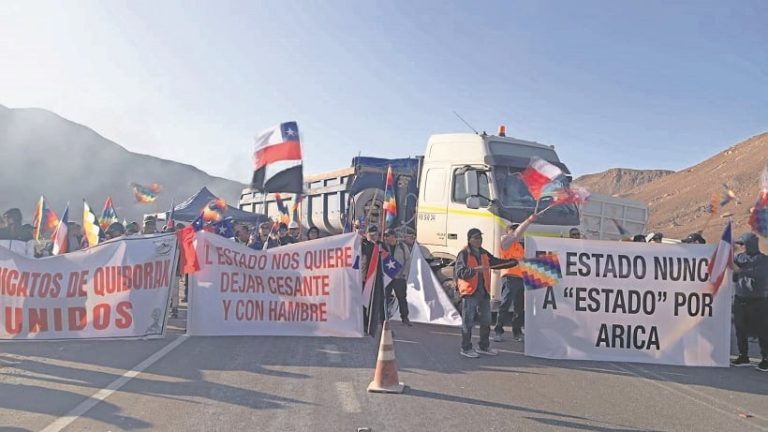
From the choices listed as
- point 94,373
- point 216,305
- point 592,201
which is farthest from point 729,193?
point 94,373

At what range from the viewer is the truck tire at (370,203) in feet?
49.5

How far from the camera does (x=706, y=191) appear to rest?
5847cm

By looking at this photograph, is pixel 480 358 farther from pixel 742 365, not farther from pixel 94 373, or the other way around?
pixel 94 373

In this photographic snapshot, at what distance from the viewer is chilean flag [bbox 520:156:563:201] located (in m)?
9.34

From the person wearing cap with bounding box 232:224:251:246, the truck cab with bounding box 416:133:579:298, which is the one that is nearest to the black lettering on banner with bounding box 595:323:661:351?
the truck cab with bounding box 416:133:579:298

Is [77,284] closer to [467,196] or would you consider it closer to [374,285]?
[374,285]

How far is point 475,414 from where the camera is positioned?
580 centimetres

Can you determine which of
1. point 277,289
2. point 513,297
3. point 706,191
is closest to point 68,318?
point 277,289

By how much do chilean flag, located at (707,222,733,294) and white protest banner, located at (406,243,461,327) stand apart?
410 cm

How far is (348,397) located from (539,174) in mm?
4740

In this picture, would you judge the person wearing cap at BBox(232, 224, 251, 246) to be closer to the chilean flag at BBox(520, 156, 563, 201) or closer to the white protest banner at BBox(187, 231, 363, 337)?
the white protest banner at BBox(187, 231, 363, 337)

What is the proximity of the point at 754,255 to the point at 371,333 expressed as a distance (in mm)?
5290

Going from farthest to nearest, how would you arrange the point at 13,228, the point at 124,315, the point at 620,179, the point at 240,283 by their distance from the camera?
1. the point at 620,179
2. the point at 13,228
3. the point at 240,283
4. the point at 124,315

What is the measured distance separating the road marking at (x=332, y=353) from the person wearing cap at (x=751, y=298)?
5.22 m
